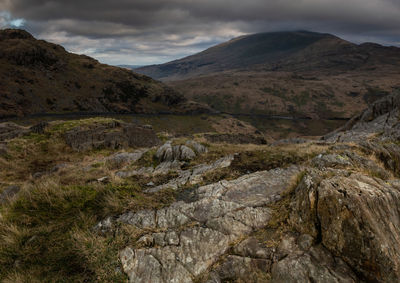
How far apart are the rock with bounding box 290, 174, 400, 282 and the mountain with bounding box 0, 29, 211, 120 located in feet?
362

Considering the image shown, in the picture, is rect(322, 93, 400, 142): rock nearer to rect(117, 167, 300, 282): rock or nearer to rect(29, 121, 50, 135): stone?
rect(117, 167, 300, 282): rock

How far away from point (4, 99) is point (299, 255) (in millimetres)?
118273

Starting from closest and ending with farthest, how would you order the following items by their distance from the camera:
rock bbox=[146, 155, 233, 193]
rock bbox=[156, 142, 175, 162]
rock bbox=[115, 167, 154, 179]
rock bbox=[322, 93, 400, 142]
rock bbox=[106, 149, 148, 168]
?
rock bbox=[146, 155, 233, 193] < rock bbox=[115, 167, 154, 179] < rock bbox=[156, 142, 175, 162] < rock bbox=[106, 149, 148, 168] < rock bbox=[322, 93, 400, 142]

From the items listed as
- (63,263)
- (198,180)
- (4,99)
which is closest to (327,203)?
(198,180)

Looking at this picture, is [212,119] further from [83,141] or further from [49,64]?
[83,141]

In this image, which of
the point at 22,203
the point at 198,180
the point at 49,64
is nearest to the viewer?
the point at 22,203

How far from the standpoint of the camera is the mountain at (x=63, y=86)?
9662cm

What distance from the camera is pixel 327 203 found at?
5.46 meters

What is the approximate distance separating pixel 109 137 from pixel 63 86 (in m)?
105

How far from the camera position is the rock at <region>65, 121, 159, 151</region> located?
84.5ft

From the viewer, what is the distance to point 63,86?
111 m

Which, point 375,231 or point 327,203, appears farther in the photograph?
point 327,203

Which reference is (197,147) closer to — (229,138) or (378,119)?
(229,138)

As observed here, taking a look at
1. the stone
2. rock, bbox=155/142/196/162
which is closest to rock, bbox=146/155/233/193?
rock, bbox=155/142/196/162
